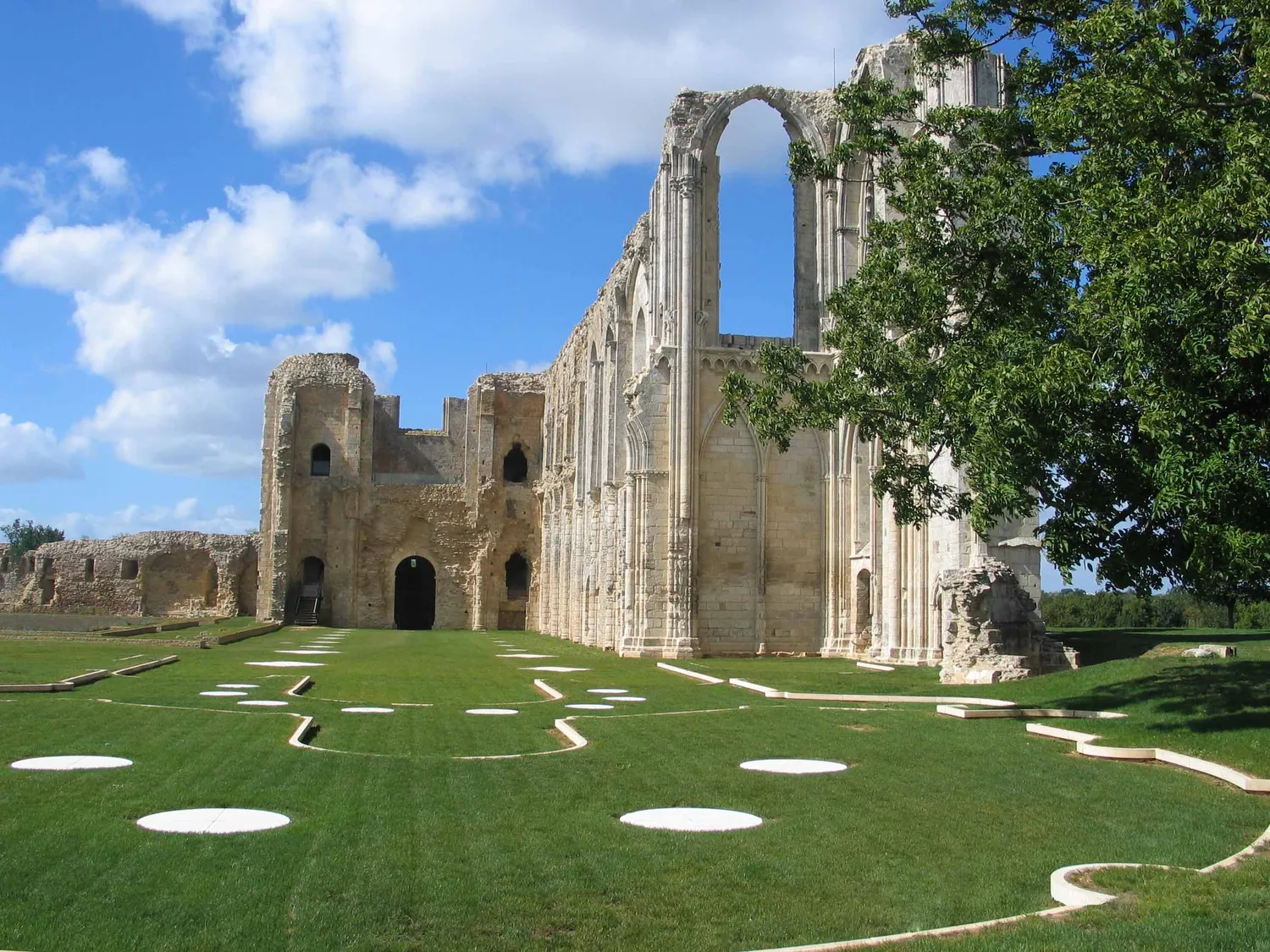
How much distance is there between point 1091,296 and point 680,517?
18182 mm

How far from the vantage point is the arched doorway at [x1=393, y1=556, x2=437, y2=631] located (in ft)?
173

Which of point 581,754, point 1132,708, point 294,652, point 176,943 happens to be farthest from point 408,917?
point 294,652

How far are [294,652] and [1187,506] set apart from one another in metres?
20.7

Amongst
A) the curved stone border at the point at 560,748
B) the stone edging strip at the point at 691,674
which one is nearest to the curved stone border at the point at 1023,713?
the curved stone border at the point at 560,748

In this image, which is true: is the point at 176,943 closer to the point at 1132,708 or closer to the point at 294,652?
the point at 1132,708

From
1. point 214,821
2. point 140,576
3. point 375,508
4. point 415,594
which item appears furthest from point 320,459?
point 214,821

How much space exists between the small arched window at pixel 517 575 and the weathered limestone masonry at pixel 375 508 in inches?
3.3

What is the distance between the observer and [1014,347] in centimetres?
953

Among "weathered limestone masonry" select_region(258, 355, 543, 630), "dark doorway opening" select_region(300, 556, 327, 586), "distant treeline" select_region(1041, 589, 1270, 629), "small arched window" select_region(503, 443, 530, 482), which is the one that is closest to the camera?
"distant treeline" select_region(1041, 589, 1270, 629)

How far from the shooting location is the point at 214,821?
6.28 m

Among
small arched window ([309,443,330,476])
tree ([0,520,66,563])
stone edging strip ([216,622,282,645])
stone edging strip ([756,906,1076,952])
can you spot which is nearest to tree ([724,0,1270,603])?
stone edging strip ([756,906,1076,952])

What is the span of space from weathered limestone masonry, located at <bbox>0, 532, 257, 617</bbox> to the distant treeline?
32215mm

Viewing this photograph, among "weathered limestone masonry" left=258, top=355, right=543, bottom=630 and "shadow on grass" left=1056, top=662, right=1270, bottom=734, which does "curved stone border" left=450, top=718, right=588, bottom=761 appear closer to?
"shadow on grass" left=1056, top=662, right=1270, bottom=734

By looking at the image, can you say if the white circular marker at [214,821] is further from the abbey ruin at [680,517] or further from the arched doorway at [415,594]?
the arched doorway at [415,594]
